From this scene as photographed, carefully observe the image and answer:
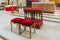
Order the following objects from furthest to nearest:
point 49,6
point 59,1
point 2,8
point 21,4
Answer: point 21,4 → point 2,8 → point 59,1 → point 49,6

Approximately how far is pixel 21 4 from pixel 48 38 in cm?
726

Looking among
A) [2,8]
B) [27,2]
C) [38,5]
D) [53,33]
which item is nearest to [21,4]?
[27,2]

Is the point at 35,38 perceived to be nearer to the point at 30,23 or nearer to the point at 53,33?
the point at 30,23

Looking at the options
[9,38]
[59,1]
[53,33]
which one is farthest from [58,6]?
[9,38]

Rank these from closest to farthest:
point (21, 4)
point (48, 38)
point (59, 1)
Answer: point (48, 38) < point (59, 1) < point (21, 4)

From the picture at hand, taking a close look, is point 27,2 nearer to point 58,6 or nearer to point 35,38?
point 58,6

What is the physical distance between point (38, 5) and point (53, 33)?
12.9 feet

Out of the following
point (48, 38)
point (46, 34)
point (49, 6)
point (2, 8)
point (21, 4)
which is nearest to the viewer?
point (48, 38)

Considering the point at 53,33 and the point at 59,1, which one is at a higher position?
the point at 59,1

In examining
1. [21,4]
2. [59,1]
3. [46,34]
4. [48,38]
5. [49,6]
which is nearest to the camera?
[48,38]

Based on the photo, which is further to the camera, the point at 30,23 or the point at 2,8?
the point at 2,8

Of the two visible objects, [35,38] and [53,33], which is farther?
[53,33]

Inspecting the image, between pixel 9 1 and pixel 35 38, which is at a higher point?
pixel 9 1

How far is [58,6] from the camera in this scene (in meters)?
9.72
